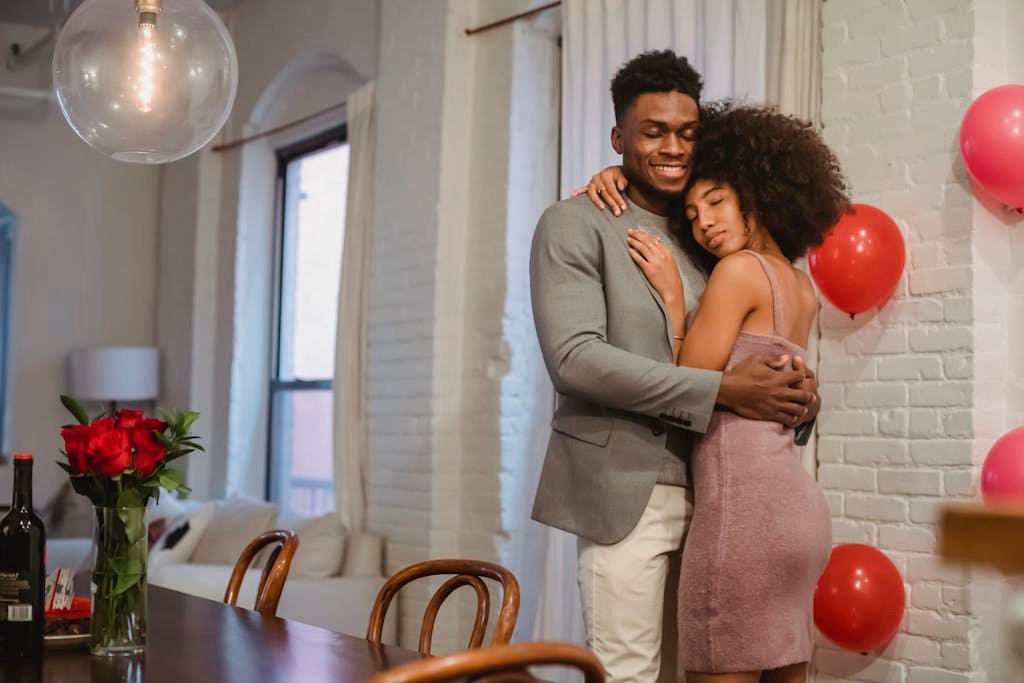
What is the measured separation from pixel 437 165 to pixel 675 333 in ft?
8.83

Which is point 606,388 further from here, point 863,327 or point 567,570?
point 567,570

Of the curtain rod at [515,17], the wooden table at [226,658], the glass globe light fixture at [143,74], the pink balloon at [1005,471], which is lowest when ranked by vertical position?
the wooden table at [226,658]

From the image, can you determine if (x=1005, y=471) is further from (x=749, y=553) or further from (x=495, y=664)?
(x=495, y=664)

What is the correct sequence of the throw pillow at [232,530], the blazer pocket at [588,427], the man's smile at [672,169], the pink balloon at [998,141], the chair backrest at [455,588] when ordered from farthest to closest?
the throw pillow at [232,530] < the pink balloon at [998,141] < the man's smile at [672,169] < the blazer pocket at [588,427] < the chair backrest at [455,588]

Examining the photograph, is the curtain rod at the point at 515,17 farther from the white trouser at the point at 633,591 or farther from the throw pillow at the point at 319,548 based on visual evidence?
the white trouser at the point at 633,591

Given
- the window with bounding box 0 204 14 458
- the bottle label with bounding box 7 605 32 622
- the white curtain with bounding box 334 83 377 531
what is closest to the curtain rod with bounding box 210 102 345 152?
the white curtain with bounding box 334 83 377 531

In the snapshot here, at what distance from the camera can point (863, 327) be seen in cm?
325

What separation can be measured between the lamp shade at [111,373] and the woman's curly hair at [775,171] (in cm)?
487

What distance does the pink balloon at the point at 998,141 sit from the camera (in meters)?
2.79

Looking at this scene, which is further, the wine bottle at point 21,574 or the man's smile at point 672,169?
the man's smile at point 672,169

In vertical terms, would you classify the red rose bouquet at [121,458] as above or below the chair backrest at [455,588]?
above

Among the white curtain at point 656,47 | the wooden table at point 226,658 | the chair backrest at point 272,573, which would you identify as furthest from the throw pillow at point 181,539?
the wooden table at point 226,658

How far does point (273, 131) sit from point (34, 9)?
1.64 m

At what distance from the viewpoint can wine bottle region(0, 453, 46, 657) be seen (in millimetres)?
1872
